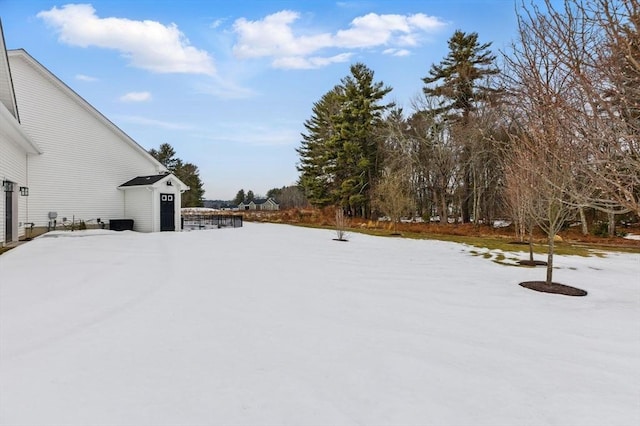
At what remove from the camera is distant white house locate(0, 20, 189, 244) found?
1404cm

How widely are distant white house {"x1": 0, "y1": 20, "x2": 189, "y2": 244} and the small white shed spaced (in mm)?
51

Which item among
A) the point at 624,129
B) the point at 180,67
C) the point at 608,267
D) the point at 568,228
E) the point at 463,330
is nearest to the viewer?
the point at 624,129

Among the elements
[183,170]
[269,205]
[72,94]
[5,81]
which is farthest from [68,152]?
[269,205]

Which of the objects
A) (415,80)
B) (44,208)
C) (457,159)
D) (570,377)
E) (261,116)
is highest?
(415,80)

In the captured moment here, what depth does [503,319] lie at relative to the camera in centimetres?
504

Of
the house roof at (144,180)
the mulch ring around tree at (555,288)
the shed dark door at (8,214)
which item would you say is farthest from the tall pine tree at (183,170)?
the mulch ring around tree at (555,288)

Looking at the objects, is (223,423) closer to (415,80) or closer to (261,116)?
(261,116)

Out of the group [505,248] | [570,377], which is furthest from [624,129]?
[505,248]

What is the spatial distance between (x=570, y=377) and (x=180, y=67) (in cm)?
1968

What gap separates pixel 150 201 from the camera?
17672mm

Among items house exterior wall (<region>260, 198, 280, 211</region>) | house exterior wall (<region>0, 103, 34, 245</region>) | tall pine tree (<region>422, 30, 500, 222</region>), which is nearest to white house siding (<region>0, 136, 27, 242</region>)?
house exterior wall (<region>0, 103, 34, 245</region>)

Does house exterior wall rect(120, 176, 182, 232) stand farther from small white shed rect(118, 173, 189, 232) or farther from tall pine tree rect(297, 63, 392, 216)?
→ tall pine tree rect(297, 63, 392, 216)

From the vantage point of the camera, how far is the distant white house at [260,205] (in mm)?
73750

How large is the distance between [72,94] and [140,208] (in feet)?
20.0
